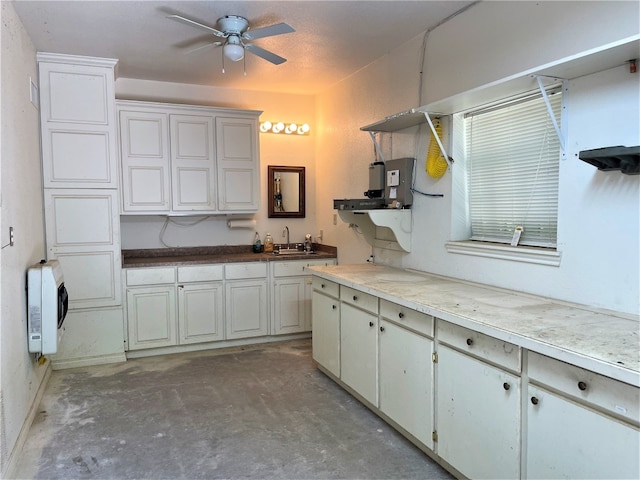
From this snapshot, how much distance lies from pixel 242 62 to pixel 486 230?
2524 mm

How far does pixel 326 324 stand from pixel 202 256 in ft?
5.86

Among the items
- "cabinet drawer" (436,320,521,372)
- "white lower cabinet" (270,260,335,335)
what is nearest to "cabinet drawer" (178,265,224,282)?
"white lower cabinet" (270,260,335,335)

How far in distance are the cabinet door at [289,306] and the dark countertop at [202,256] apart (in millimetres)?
261

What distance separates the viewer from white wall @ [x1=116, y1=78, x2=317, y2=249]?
14.7 ft

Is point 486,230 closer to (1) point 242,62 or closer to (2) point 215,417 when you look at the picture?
(2) point 215,417

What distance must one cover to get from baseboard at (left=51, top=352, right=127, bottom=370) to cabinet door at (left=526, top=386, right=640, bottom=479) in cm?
344

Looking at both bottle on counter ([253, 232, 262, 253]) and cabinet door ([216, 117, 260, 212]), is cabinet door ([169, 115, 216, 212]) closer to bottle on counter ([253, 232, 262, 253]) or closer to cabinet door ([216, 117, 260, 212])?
cabinet door ([216, 117, 260, 212])

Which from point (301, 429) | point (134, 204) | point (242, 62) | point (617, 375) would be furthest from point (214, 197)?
point (617, 375)

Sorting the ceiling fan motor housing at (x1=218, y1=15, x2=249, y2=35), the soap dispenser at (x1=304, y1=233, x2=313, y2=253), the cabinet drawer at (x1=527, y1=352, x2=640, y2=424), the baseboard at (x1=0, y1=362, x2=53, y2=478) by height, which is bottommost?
the baseboard at (x1=0, y1=362, x2=53, y2=478)

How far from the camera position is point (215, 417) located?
9.58 ft

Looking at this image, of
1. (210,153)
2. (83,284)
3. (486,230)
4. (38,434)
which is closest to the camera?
(38,434)

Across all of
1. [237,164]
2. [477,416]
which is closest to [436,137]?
[477,416]

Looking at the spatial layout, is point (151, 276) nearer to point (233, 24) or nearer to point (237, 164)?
point (237, 164)

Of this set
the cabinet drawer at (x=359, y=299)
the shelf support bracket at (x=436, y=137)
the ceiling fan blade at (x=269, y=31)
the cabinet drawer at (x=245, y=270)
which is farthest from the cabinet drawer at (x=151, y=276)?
the shelf support bracket at (x=436, y=137)
